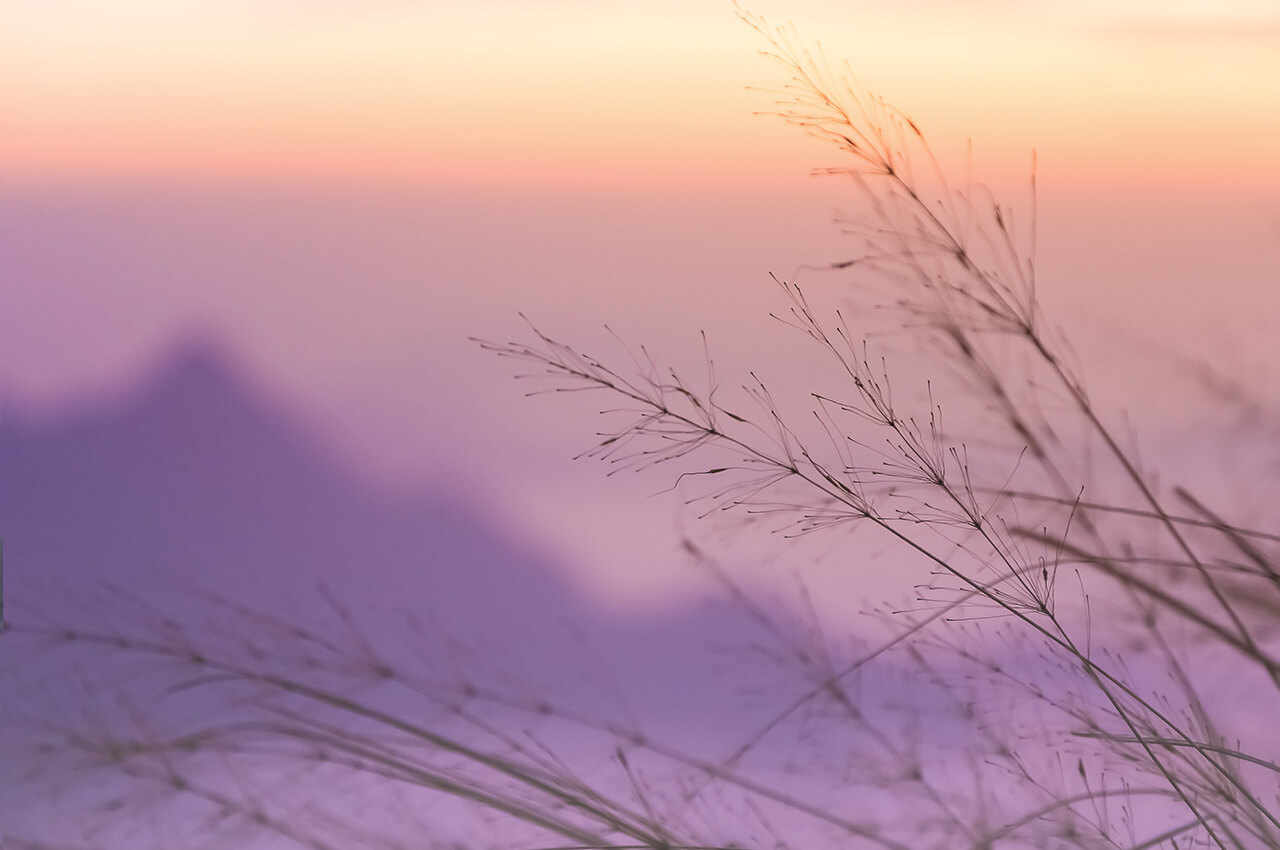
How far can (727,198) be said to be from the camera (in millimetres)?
1328

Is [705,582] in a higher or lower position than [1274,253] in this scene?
lower

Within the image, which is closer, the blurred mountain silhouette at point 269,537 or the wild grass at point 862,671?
the wild grass at point 862,671

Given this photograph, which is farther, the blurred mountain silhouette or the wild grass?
the blurred mountain silhouette

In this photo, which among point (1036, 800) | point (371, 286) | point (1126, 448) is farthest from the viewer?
point (371, 286)

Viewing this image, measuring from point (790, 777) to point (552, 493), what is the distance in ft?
1.26

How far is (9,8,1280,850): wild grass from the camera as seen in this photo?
102 cm

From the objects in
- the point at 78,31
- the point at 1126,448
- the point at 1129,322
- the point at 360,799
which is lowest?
the point at 360,799

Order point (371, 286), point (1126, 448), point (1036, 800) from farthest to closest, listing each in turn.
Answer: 1. point (371, 286)
2. point (1126, 448)
3. point (1036, 800)

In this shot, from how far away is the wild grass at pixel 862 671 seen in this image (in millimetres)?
1022

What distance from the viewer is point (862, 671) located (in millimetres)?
1248

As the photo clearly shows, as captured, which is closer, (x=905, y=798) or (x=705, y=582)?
(x=905, y=798)

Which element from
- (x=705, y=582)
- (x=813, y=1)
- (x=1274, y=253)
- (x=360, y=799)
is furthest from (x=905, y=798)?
(x=813, y=1)

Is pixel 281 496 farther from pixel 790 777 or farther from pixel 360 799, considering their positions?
pixel 790 777

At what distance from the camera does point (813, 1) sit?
128 cm
